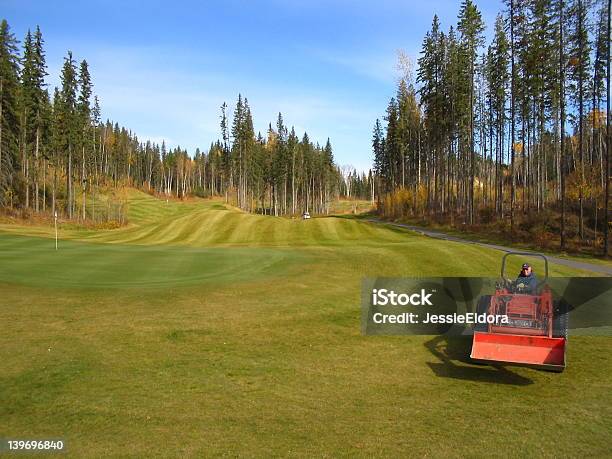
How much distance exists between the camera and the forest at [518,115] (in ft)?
128

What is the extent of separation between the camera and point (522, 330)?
438 inches

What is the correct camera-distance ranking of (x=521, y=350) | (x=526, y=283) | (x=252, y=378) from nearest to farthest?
(x=252, y=378), (x=521, y=350), (x=526, y=283)

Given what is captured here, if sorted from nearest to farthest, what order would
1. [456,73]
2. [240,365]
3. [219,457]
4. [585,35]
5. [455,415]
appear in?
[219,457] → [455,415] → [240,365] → [585,35] → [456,73]

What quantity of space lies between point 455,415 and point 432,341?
539 cm

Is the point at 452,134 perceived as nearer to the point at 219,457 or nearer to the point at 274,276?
the point at 274,276

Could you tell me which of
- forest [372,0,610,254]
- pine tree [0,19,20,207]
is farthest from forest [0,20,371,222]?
forest [372,0,610,254]

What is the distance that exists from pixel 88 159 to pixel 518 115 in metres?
83.9

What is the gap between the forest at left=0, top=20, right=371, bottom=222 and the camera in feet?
213

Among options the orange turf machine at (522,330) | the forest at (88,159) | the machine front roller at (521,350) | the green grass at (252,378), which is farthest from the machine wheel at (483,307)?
the forest at (88,159)

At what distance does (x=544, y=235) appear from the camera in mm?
39438

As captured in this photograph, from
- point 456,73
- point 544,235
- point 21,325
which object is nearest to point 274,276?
point 21,325

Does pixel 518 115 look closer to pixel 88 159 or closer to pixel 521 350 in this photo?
pixel 521 350

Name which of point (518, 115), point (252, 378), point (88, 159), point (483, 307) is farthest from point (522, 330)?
point (88, 159)

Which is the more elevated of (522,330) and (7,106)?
(7,106)
